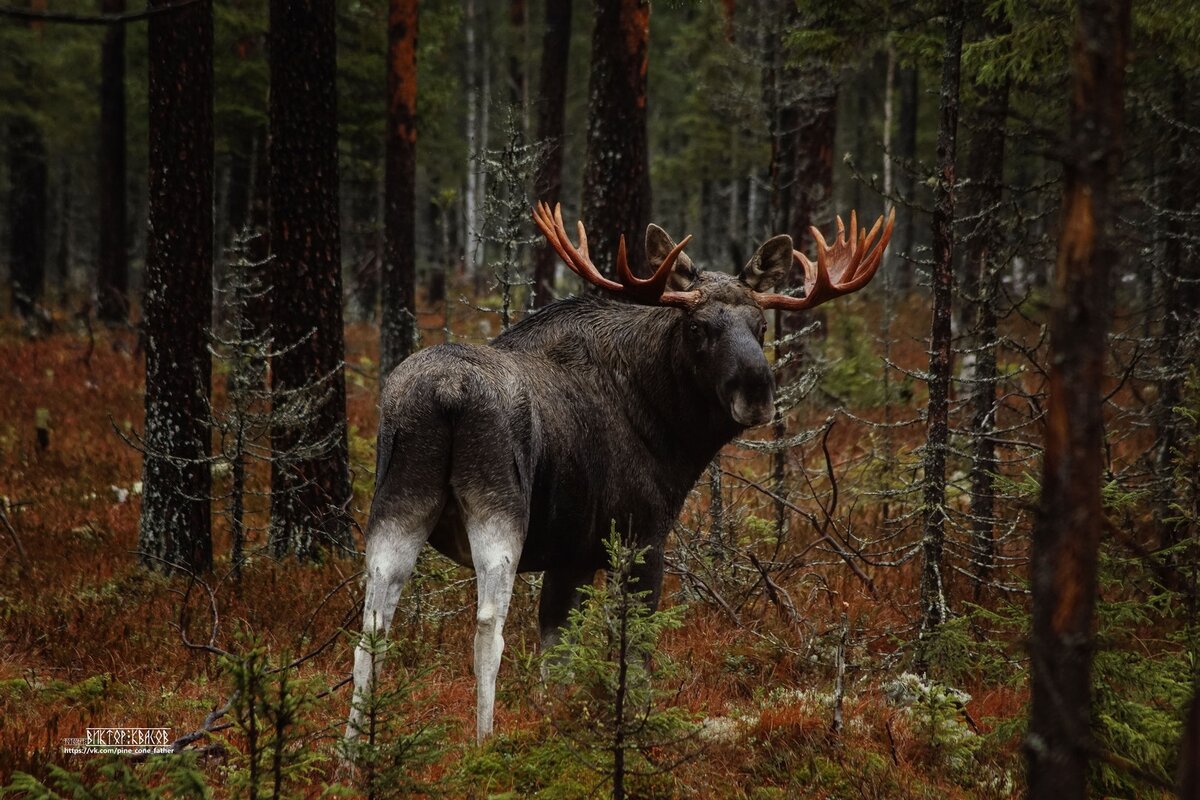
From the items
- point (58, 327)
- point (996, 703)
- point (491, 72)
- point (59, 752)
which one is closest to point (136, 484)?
point (59, 752)

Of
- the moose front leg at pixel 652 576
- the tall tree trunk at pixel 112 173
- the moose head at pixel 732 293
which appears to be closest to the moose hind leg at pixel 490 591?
the moose front leg at pixel 652 576

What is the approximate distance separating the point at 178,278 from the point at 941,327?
19.0 ft

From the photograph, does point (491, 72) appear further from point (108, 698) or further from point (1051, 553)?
point (1051, 553)

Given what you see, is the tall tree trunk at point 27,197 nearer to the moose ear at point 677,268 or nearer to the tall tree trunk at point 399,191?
the tall tree trunk at point 399,191

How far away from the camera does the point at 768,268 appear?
221 inches

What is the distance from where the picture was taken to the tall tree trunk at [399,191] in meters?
14.0

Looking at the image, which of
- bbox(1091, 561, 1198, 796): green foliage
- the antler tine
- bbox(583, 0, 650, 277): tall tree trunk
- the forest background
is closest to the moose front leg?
the forest background

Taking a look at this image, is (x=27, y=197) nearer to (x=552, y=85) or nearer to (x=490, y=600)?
(x=552, y=85)

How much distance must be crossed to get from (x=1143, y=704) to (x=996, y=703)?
141 cm

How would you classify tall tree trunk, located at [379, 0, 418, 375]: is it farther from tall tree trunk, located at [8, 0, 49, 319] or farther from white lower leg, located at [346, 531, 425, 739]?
tall tree trunk, located at [8, 0, 49, 319]

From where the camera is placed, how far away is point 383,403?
4.55 metres

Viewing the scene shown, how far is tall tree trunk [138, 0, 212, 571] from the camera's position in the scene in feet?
25.6

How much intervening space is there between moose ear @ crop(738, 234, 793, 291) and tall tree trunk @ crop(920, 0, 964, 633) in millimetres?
1105

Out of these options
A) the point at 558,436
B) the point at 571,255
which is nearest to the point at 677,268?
the point at 571,255
